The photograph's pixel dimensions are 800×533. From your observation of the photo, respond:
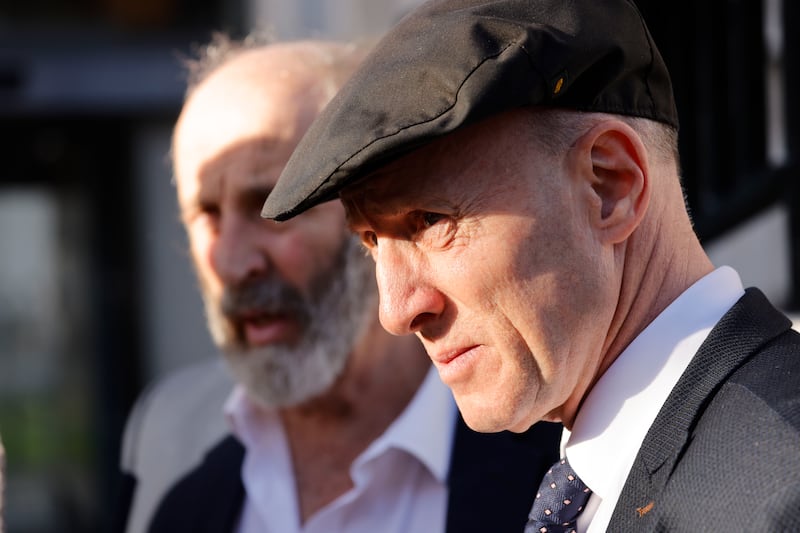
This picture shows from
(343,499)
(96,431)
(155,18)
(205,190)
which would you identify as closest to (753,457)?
(343,499)

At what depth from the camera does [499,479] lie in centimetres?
206

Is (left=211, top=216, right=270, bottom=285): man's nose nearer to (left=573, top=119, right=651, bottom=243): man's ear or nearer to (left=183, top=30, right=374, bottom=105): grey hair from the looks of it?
(left=183, top=30, right=374, bottom=105): grey hair

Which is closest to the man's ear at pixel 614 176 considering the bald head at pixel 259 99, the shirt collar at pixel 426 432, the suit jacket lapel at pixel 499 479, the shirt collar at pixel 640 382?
the shirt collar at pixel 640 382

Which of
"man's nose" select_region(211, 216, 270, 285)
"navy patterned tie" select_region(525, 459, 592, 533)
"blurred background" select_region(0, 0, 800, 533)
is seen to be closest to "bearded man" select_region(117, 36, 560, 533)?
"man's nose" select_region(211, 216, 270, 285)

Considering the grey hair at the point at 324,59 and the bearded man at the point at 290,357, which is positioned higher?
the grey hair at the point at 324,59

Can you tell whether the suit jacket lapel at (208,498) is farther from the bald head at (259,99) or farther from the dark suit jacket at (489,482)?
the bald head at (259,99)

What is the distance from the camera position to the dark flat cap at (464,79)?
1176 millimetres

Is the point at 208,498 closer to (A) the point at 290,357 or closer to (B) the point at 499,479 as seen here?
(A) the point at 290,357

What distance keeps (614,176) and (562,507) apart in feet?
1.48

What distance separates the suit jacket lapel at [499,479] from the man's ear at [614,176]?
884mm

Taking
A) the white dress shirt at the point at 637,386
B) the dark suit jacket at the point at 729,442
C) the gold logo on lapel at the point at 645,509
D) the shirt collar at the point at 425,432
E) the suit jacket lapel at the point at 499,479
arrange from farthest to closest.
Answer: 1. the shirt collar at the point at 425,432
2. the suit jacket lapel at the point at 499,479
3. the white dress shirt at the point at 637,386
4. the gold logo on lapel at the point at 645,509
5. the dark suit jacket at the point at 729,442

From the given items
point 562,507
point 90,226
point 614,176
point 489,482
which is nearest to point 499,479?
point 489,482

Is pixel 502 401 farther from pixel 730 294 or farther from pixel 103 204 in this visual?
pixel 103 204

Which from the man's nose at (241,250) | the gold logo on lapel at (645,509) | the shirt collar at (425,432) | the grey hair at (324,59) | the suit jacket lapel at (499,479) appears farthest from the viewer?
the grey hair at (324,59)
